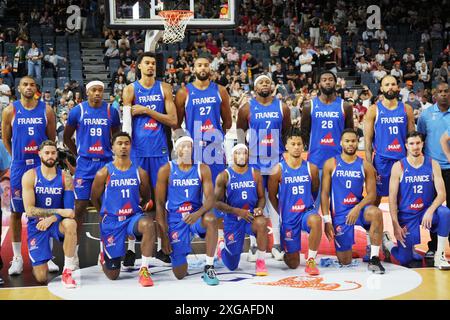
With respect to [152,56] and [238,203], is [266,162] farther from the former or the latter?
[152,56]

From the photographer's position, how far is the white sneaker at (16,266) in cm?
662

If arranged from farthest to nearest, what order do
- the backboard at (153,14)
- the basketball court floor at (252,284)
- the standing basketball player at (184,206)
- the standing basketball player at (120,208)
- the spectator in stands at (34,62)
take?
the spectator in stands at (34,62) < the backboard at (153,14) < the standing basketball player at (184,206) < the standing basketball player at (120,208) < the basketball court floor at (252,284)

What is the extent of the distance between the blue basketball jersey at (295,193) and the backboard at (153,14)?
3.23m

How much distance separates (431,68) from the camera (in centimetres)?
1972

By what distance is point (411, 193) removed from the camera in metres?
6.78

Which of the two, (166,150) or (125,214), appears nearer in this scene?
(125,214)

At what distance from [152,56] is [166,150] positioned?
96 cm

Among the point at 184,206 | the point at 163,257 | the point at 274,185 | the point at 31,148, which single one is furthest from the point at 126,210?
the point at 274,185

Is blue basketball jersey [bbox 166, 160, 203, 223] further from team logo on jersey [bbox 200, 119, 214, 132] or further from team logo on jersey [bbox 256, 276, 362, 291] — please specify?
team logo on jersey [bbox 256, 276, 362, 291]

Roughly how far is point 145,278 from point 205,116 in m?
1.85

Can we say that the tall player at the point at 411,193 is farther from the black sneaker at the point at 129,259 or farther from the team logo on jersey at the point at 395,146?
the black sneaker at the point at 129,259

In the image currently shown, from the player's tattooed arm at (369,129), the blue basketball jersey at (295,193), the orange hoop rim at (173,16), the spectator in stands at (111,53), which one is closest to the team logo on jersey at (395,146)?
the player's tattooed arm at (369,129)

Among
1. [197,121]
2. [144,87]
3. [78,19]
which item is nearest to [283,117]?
[197,121]

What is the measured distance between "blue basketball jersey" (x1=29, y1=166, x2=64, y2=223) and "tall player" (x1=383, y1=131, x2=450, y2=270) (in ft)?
10.4
